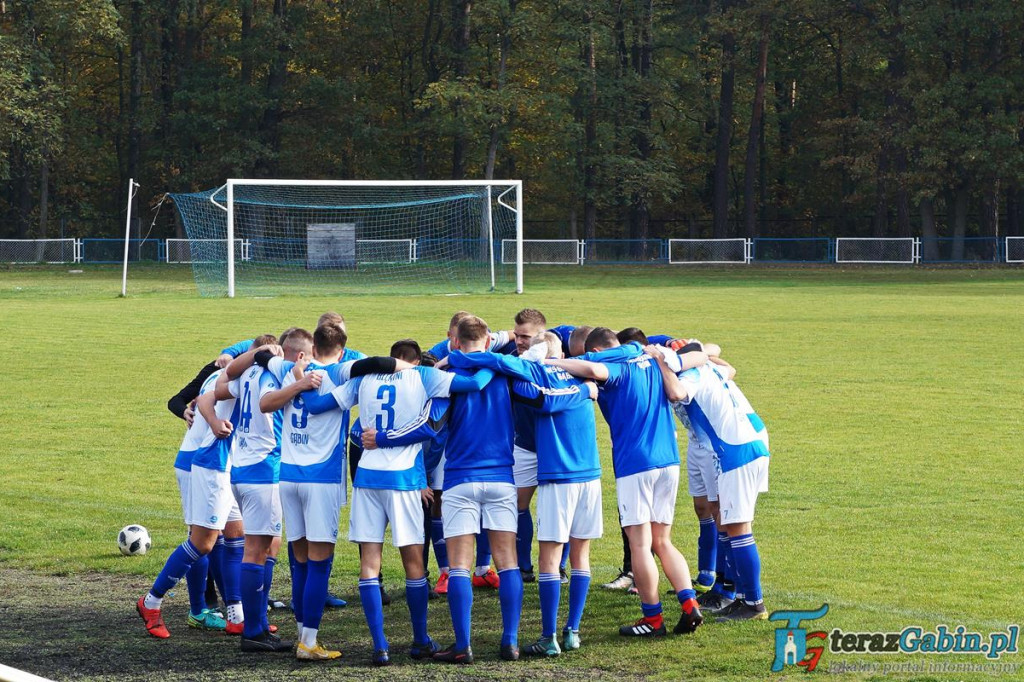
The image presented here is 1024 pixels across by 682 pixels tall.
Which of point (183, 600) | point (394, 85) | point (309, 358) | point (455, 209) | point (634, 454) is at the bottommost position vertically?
point (183, 600)

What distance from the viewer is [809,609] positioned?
733cm

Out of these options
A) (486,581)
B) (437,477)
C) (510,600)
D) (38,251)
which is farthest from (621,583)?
(38,251)

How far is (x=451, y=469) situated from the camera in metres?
6.61

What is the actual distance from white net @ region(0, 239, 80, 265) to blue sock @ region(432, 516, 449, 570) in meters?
47.5

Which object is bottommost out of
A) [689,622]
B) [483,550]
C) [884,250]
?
[689,622]

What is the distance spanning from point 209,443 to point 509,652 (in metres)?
2.17

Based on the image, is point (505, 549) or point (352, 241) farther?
point (352, 241)

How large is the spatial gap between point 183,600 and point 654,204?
5687 centimetres

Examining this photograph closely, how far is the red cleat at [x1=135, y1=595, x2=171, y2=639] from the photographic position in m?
7.00

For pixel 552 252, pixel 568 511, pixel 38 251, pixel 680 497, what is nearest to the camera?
pixel 568 511

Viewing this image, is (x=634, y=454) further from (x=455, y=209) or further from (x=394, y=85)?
(x=394, y=85)

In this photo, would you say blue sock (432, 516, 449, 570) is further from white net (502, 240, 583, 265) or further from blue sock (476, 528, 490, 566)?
white net (502, 240, 583, 265)

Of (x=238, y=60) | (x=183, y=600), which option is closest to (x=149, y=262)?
(x=238, y=60)

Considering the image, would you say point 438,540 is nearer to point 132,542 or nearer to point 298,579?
point 298,579
